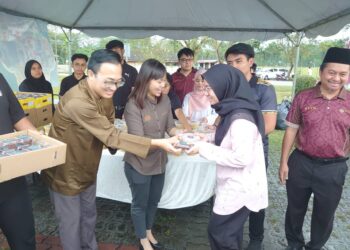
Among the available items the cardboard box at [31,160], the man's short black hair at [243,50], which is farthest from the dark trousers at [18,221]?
the man's short black hair at [243,50]

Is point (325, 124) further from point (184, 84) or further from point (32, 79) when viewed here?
point (32, 79)

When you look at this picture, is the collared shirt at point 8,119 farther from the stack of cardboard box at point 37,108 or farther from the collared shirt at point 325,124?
the collared shirt at point 325,124

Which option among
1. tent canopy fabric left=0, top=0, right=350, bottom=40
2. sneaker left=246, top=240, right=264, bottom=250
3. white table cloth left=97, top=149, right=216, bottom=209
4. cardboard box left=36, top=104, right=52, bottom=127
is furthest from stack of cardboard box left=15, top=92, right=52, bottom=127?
sneaker left=246, top=240, right=264, bottom=250

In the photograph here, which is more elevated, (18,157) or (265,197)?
(18,157)

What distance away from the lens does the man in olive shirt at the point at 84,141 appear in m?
1.76

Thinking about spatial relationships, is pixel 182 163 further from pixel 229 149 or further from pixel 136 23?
pixel 136 23

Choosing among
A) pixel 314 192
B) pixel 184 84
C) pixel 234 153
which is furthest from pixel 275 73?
pixel 234 153

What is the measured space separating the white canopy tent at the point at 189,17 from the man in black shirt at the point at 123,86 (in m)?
1.38

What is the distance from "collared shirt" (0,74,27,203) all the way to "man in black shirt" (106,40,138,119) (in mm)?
2257

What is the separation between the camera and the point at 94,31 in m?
6.23

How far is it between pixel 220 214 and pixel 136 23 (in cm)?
497

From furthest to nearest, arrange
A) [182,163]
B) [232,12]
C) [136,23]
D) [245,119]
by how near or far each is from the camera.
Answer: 1. [136,23]
2. [232,12]
3. [182,163]
4. [245,119]

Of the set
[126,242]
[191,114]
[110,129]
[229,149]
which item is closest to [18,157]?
[110,129]

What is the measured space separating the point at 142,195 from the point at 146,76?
3.21 ft
